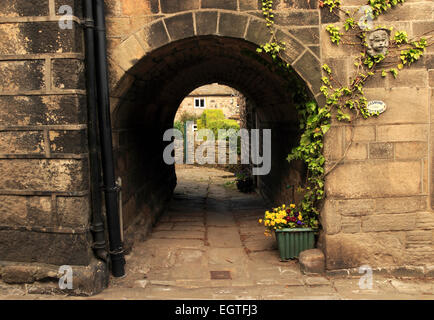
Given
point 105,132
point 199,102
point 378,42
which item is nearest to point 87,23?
point 105,132

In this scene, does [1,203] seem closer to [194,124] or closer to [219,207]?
[219,207]

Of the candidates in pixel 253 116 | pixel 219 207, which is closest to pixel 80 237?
pixel 219 207

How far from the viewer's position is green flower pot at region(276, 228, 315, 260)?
13.2 feet

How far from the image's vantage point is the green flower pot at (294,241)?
4023 millimetres

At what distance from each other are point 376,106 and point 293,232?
159cm

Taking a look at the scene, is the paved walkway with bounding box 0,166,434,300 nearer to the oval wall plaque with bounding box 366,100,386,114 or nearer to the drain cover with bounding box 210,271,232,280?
the drain cover with bounding box 210,271,232,280

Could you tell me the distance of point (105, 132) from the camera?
3555 millimetres

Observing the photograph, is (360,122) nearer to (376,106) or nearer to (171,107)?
(376,106)

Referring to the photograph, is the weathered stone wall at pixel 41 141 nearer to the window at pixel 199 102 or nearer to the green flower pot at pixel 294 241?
the green flower pot at pixel 294 241

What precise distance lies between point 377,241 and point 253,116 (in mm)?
6124

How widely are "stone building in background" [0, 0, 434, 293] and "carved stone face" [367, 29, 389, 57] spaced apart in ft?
0.39

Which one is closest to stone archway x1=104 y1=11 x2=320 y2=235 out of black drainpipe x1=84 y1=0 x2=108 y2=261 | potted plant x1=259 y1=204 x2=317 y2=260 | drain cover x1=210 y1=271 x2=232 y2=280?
black drainpipe x1=84 y1=0 x2=108 y2=261

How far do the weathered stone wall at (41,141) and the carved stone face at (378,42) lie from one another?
2795mm

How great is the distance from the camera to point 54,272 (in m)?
3.45
